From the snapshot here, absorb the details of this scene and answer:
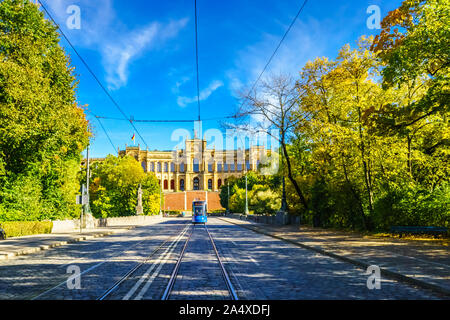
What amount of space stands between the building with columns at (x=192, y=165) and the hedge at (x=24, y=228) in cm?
9111

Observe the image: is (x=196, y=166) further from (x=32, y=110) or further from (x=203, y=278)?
(x=203, y=278)

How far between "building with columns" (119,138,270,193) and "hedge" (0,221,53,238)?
91.1m

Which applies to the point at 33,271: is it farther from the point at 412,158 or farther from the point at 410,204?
the point at 412,158

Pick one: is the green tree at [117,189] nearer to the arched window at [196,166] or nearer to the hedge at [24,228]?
the hedge at [24,228]

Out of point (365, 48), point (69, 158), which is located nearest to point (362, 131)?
point (365, 48)

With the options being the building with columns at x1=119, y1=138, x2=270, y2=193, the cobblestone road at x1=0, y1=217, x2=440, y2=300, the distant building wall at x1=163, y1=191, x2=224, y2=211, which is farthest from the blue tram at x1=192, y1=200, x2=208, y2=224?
the building with columns at x1=119, y1=138, x2=270, y2=193

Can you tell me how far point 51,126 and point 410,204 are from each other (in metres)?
22.2

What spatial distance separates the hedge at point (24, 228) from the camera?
2229 centimetres

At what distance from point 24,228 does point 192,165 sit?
327 feet

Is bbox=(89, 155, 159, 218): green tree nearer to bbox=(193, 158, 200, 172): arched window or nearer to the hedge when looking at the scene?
the hedge

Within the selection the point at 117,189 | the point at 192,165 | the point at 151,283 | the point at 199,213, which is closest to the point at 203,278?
the point at 151,283

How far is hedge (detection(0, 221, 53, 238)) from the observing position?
2229cm

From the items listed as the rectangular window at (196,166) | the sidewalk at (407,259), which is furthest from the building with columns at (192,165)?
the sidewalk at (407,259)

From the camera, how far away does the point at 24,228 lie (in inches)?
962
